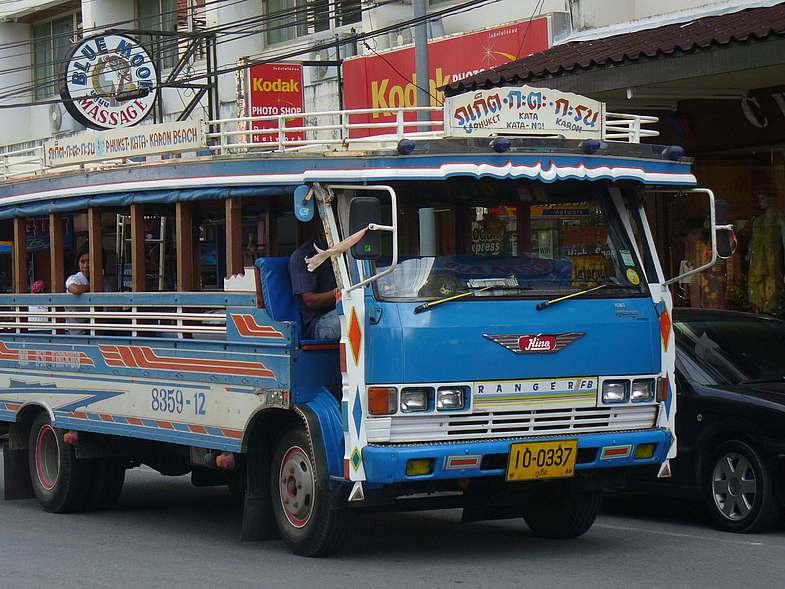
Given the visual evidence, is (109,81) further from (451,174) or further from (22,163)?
(451,174)

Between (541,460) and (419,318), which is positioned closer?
(419,318)

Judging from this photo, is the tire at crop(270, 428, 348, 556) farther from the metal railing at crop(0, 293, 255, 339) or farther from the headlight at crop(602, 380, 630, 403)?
the headlight at crop(602, 380, 630, 403)

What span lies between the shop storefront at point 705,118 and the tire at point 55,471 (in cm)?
642

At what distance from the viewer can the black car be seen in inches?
380

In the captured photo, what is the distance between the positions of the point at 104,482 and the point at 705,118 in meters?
8.48

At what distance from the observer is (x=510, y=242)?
29.3 feet

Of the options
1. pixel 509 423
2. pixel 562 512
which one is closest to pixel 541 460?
pixel 509 423

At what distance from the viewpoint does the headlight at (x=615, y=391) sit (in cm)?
870

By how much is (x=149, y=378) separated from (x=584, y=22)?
1008 centimetres

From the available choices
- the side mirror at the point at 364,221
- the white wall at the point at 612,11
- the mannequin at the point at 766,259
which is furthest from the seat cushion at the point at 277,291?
the white wall at the point at 612,11

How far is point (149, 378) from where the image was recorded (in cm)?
1014

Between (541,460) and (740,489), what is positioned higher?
(541,460)

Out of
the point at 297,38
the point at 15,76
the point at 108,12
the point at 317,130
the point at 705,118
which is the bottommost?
the point at 317,130

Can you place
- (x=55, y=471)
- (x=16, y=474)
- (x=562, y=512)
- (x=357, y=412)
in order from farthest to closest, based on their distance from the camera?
(x=16, y=474) < (x=55, y=471) < (x=562, y=512) < (x=357, y=412)
